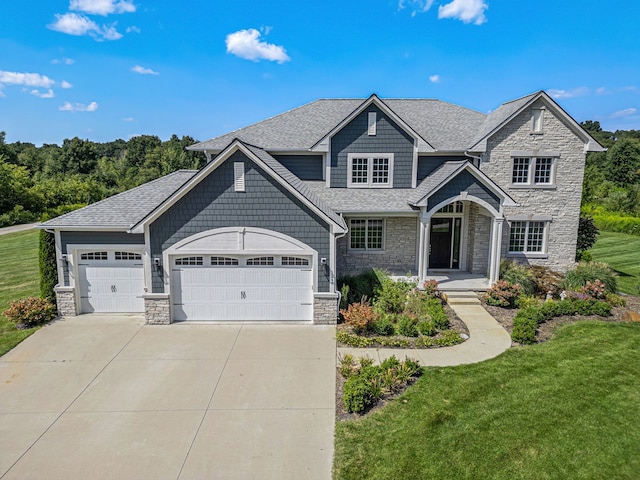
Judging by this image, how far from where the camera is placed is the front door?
59.8 feet

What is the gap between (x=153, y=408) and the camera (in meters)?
8.63

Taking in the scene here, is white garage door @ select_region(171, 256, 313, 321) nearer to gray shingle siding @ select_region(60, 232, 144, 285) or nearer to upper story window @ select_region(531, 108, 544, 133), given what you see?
gray shingle siding @ select_region(60, 232, 144, 285)

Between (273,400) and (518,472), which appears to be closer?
(518,472)

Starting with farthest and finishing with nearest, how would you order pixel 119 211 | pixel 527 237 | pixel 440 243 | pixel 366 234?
pixel 440 243 < pixel 527 237 < pixel 366 234 < pixel 119 211

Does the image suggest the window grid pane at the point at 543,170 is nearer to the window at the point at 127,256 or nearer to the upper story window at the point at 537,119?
the upper story window at the point at 537,119

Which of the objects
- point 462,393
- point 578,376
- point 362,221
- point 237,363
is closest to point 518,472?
point 462,393

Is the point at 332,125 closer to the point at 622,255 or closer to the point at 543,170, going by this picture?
the point at 543,170

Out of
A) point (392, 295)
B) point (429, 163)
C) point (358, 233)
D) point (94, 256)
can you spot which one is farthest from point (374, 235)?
point (94, 256)

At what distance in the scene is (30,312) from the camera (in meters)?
12.9

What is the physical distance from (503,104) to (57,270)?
20153mm

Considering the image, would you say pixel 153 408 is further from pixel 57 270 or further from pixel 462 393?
pixel 57 270

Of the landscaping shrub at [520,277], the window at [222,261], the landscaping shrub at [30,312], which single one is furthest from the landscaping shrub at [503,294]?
the landscaping shrub at [30,312]

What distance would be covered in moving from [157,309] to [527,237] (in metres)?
15.6

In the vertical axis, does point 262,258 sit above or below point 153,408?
above
